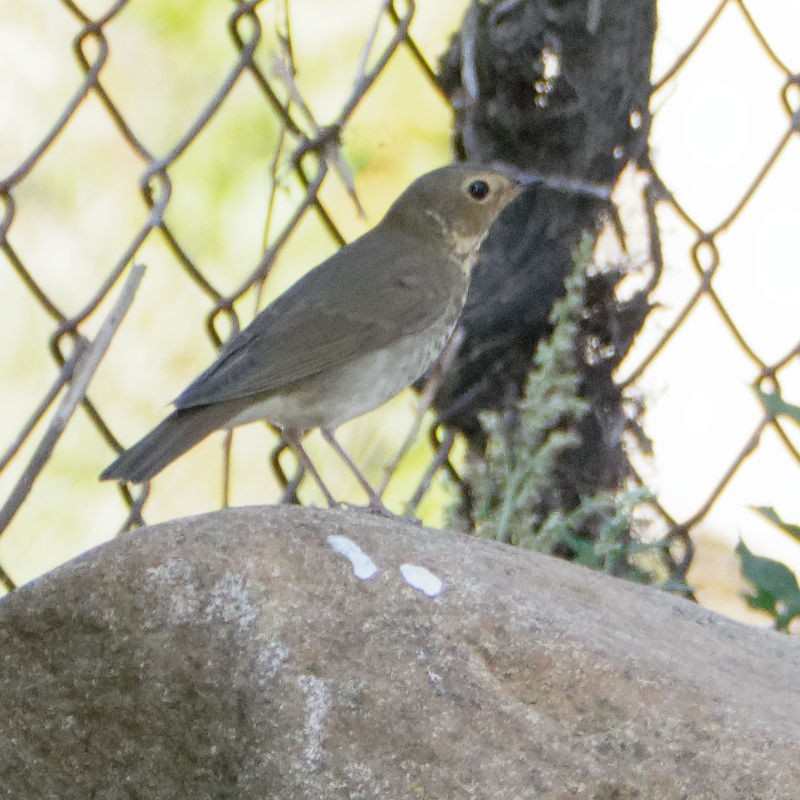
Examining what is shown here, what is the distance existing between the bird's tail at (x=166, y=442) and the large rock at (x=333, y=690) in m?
0.77

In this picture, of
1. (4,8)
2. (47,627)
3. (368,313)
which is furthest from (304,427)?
(4,8)

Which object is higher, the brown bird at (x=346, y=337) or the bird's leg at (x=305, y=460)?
the brown bird at (x=346, y=337)

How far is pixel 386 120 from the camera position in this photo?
13.9 ft

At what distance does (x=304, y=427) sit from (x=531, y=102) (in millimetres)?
820

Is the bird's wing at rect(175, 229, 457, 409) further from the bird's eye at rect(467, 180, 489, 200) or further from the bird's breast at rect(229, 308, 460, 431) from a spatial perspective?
the bird's eye at rect(467, 180, 489, 200)

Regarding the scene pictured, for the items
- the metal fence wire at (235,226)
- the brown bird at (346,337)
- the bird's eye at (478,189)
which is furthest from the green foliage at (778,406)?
the bird's eye at (478,189)

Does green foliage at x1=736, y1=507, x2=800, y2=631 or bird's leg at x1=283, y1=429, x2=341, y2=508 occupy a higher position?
bird's leg at x1=283, y1=429, x2=341, y2=508

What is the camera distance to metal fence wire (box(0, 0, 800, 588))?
3076 mm

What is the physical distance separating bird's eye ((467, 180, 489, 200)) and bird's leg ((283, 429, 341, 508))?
65 cm

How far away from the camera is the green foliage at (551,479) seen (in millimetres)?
3141

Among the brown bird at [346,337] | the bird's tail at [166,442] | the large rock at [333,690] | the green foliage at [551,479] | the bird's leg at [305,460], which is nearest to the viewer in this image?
the large rock at [333,690]

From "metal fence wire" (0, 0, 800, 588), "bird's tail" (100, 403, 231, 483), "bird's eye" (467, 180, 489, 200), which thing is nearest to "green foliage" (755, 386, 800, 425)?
"metal fence wire" (0, 0, 800, 588)

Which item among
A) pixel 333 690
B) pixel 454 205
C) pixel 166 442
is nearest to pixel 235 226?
pixel 454 205

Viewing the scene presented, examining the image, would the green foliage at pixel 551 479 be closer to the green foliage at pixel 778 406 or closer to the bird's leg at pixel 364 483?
the bird's leg at pixel 364 483
